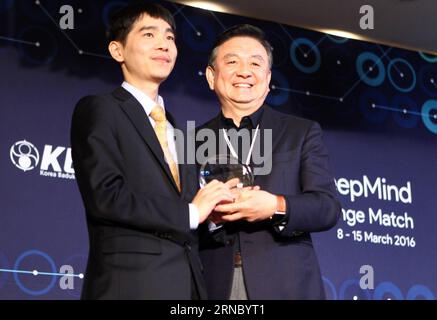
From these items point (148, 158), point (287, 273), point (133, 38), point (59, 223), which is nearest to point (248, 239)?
point (287, 273)

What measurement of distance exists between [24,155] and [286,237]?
2.65m

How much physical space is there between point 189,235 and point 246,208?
176 millimetres

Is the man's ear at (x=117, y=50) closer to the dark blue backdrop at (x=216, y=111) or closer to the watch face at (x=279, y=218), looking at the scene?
the watch face at (x=279, y=218)

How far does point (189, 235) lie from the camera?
1.93 metres

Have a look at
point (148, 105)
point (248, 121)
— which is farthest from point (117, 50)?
point (248, 121)

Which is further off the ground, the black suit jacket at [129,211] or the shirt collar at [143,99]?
the shirt collar at [143,99]

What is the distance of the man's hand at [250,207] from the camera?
2014 mm

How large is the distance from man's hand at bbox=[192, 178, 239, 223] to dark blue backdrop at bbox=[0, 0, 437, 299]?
259 cm

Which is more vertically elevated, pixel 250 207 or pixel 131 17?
pixel 131 17

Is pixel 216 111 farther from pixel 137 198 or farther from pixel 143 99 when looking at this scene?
pixel 137 198

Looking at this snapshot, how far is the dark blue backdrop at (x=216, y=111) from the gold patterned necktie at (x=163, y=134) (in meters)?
2.49

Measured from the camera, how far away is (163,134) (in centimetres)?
209

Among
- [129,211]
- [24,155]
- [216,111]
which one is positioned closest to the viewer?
[129,211]

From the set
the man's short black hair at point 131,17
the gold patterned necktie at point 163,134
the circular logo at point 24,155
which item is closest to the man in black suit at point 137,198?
the gold patterned necktie at point 163,134
